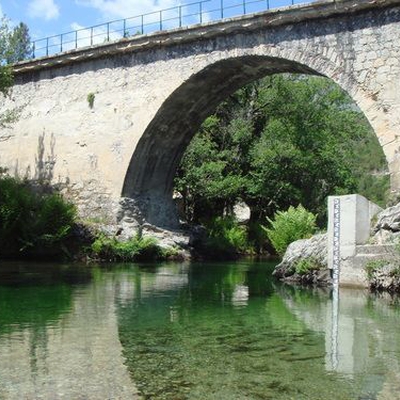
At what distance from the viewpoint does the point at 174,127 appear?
22.4 metres

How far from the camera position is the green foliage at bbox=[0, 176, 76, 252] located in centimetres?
2080

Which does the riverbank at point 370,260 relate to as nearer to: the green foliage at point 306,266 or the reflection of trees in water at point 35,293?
the green foliage at point 306,266

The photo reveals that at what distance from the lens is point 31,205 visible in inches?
850

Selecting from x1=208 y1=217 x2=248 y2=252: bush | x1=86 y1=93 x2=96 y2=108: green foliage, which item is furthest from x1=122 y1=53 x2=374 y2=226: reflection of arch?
x1=208 y1=217 x2=248 y2=252: bush

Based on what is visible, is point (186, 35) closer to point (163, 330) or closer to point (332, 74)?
point (332, 74)

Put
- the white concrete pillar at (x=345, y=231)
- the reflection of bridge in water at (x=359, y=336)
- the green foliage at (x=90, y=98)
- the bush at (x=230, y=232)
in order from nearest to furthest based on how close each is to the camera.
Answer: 1. the reflection of bridge in water at (x=359, y=336)
2. the white concrete pillar at (x=345, y=231)
3. the green foliage at (x=90, y=98)
4. the bush at (x=230, y=232)

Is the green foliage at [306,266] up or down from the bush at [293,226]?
down

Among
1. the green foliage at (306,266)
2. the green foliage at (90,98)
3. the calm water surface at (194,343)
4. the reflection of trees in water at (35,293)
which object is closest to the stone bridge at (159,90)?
the green foliage at (90,98)

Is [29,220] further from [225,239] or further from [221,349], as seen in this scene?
[221,349]

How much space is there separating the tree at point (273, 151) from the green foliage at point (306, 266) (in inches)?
494

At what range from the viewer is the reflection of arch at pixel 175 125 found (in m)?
19.8

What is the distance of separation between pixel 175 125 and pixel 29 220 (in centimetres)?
583

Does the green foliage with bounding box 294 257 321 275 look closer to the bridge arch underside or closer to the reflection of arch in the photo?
the reflection of arch

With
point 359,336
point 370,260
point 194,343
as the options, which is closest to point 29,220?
point 370,260
